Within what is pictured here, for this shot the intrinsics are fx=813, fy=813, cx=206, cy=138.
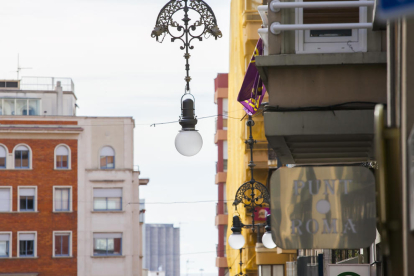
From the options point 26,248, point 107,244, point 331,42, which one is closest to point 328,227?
point 331,42

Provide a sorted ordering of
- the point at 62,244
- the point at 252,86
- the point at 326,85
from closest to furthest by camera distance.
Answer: the point at 326,85, the point at 252,86, the point at 62,244

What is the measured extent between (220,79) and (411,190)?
59.6m

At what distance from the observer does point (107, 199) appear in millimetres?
58000

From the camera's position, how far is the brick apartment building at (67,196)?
55.9 m

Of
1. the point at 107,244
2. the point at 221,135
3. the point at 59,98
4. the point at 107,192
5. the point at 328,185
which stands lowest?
the point at 107,244

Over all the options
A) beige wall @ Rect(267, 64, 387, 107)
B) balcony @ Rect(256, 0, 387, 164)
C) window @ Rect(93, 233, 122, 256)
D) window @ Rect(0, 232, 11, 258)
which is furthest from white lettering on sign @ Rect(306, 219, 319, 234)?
window @ Rect(0, 232, 11, 258)

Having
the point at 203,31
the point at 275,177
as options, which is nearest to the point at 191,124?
the point at 203,31

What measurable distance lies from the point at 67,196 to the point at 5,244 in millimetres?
5327

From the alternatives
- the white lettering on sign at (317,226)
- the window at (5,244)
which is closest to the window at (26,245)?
the window at (5,244)

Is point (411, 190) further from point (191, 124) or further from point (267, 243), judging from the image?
point (267, 243)

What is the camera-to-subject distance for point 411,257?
5.17m

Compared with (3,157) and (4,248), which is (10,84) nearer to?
(3,157)

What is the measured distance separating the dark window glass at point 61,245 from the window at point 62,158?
500cm

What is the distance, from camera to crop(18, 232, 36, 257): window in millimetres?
55769
